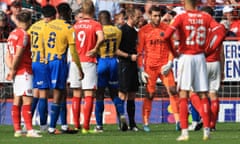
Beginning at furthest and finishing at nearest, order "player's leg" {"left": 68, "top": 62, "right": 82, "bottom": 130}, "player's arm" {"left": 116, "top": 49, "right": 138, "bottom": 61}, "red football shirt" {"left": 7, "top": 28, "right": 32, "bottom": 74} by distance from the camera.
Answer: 1. "player's arm" {"left": 116, "top": 49, "right": 138, "bottom": 61}
2. "player's leg" {"left": 68, "top": 62, "right": 82, "bottom": 130}
3. "red football shirt" {"left": 7, "top": 28, "right": 32, "bottom": 74}

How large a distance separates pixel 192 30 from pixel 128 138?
2279 mm

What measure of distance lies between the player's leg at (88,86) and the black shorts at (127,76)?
149 cm

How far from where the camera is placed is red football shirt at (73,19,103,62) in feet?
59.9

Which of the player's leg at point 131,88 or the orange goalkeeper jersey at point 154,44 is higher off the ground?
the orange goalkeeper jersey at point 154,44

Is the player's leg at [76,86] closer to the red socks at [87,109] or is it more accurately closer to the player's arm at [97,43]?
the red socks at [87,109]

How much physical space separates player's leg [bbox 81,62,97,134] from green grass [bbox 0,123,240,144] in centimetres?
38

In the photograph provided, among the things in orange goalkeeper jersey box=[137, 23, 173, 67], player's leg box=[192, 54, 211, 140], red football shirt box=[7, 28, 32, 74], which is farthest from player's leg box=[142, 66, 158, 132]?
player's leg box=[192, 54, 211, 140]

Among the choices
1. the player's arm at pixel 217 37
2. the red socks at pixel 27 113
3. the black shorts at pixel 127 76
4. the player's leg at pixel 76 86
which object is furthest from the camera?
the black shorts at pixel 127 76

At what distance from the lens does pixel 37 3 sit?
2470 centimetres

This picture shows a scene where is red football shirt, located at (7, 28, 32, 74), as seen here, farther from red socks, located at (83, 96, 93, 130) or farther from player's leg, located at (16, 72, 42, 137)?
red socks, located at (83, 96, 93, 130)

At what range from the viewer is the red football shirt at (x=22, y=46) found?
54.2ft

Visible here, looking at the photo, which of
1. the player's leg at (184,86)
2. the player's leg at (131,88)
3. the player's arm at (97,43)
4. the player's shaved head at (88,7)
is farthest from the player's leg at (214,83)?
the player's leg at (184,86)

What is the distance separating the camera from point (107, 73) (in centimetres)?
1917

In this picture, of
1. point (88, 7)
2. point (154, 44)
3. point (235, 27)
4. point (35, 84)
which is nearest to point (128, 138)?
point (35, 84)
